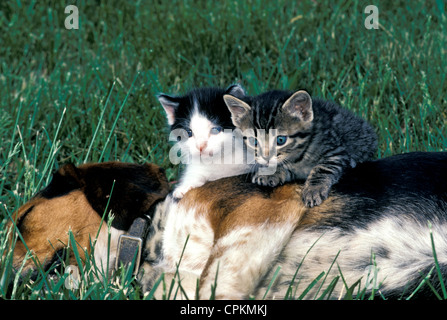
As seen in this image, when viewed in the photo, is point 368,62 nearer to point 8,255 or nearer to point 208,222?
point 208,222

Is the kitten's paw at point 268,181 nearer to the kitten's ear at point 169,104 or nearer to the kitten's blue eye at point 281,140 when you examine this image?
the kitten's blue eye at point 281,140

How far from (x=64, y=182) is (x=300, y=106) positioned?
1.47m

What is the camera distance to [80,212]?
128 inches

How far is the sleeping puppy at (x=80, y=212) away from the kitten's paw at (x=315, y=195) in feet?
3.03

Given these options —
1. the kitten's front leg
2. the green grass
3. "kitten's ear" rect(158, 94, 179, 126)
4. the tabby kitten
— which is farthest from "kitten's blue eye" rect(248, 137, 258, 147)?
the green grass

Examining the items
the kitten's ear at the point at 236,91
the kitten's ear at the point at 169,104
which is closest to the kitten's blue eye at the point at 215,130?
the kitten's ear at the point at 236,91

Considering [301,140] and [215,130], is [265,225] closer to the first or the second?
[301,140]

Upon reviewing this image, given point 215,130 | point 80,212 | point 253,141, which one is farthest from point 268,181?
Result: point 80,212

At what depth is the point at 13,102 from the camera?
4.95 m

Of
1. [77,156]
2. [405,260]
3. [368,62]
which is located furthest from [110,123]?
[405,260]

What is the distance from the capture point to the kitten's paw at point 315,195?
294 cm

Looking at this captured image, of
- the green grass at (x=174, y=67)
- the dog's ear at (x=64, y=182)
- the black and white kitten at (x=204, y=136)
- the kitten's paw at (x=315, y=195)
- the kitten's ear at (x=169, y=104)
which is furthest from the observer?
the green grass at (x=174, y=67)

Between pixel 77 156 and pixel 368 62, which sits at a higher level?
pixel 368 62
